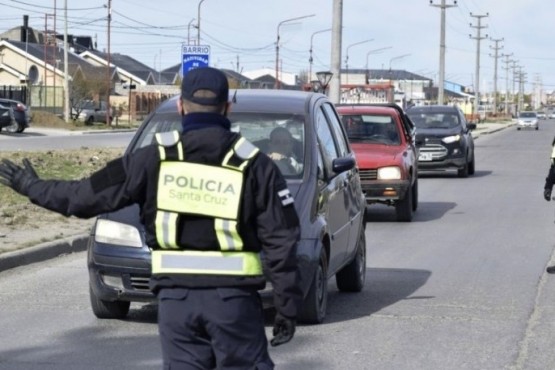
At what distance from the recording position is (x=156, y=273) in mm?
4688

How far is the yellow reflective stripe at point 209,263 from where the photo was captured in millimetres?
4594

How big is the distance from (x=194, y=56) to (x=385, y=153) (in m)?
4.31

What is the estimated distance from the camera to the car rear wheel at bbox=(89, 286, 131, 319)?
9070mm

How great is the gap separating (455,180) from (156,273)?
74.8 ft

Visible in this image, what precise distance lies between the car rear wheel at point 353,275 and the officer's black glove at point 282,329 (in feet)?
18.9

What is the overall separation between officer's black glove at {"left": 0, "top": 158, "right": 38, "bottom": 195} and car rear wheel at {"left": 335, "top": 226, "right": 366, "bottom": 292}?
18.9ft

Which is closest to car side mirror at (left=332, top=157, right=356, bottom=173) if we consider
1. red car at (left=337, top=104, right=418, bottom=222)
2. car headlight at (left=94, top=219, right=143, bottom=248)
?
car headlight at (left=94, top=219, right=143, bottom=248)

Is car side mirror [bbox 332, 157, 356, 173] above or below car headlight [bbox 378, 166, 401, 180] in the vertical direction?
above

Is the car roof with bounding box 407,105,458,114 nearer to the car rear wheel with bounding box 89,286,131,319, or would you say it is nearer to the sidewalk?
the sidewalk

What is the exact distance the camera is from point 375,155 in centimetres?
1736

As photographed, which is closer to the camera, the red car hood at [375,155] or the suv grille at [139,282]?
the suv grille at [139,282]

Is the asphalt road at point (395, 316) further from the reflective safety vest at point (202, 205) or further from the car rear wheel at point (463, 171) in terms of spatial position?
the car rear wheel at point (463, 171)

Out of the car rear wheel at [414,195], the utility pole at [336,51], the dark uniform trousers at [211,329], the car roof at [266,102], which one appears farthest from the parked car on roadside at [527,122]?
the dark uniform trousers at [211,329]

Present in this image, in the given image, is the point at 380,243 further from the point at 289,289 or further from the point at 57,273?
the point at 289,289
